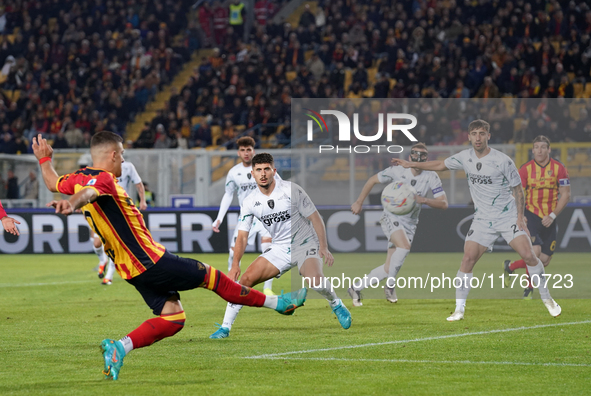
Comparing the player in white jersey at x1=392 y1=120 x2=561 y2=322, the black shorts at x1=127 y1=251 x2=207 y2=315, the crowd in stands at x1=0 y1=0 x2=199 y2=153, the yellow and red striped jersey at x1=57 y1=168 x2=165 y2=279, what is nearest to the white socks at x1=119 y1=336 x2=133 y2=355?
the black shorts at x1=127 y1=251 x2=207 y2=315

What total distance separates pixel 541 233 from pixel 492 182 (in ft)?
8.50

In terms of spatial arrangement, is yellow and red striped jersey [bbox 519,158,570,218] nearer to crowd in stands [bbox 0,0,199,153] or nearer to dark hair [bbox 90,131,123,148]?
dark hair [bbox 90,131,123,148]

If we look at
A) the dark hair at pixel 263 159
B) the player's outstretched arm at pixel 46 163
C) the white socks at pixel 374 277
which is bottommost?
the white socks at pixel 374 277

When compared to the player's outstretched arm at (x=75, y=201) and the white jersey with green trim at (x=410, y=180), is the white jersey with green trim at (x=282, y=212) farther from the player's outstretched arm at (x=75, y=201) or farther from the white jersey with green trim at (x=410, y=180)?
the player's outstretched arm at (x=75, y=201)

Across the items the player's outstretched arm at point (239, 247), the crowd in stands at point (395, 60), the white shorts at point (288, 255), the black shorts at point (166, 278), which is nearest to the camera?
the black shorts at point (166, 278)

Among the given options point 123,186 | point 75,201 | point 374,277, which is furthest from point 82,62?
point 75,201

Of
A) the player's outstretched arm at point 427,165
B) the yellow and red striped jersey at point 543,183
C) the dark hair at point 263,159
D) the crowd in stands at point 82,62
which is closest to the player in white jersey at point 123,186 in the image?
the player's outstretched arm at point 427,165

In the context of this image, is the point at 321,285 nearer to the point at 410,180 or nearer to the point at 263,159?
the point at 263,159

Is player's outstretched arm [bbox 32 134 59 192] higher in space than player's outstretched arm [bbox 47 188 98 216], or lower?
higher

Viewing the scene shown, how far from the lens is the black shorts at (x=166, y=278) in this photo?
6.62 meters

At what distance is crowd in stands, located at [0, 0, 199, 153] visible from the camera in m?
28.4

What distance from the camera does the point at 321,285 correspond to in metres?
9.18

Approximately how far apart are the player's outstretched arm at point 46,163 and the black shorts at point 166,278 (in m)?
0.98

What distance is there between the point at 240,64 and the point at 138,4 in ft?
24.4
